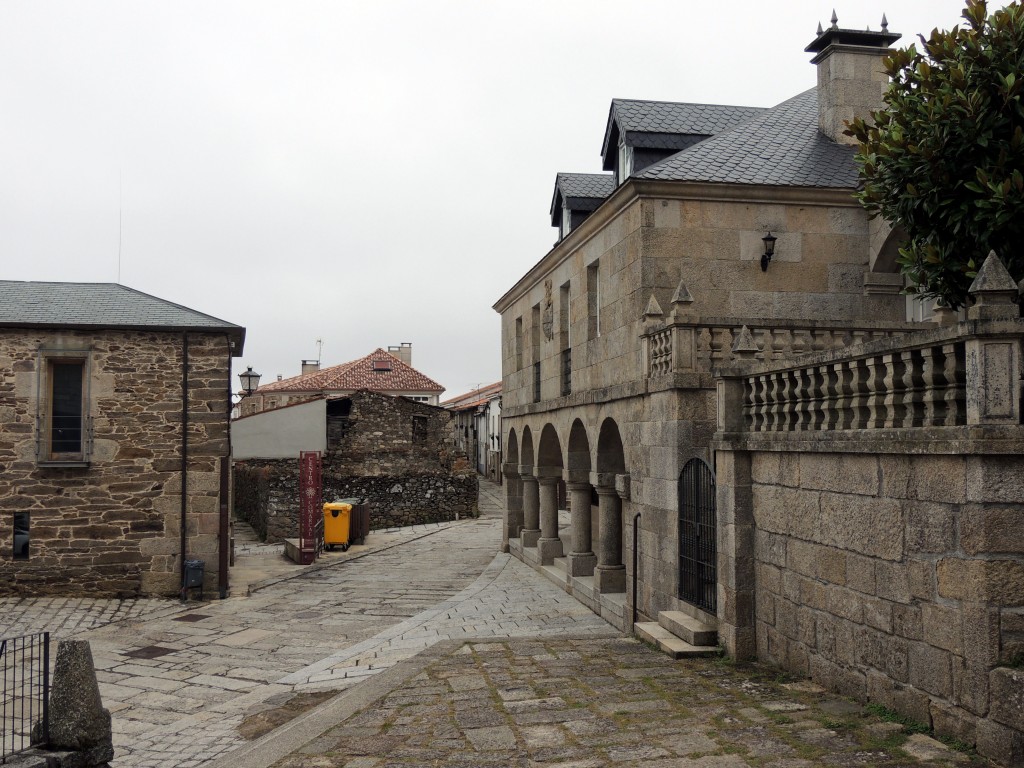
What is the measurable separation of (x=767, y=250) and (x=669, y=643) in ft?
17.1

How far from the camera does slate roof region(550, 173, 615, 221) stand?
17391mm

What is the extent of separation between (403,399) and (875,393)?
77.8 ft

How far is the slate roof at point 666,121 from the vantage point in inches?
557

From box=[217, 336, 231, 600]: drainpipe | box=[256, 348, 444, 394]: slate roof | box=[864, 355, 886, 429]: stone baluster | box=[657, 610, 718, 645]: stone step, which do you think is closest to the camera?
box=[864, 355, 886, 429]: stone baluster

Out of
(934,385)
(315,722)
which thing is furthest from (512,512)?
(934,385)

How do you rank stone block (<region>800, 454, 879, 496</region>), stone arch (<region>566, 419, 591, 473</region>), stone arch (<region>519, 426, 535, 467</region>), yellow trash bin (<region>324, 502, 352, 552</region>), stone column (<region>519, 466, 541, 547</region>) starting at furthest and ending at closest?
1. yellow trash bin (<region>324, 502, 352, 552</region>)
2. stone column (<region>519, 466, 541, 547</region>)
3. stone arch (<region>519, 426, 535, 467</region>)
4. stone arch (<region>566, 419, 591, 473</region>)
5. stone block (<region>800, 454, 879, 496</region>)

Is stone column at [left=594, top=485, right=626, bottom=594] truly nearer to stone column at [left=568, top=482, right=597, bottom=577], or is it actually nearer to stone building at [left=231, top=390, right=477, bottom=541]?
stone column at [left=568, top=482, right=597, bottom=577]

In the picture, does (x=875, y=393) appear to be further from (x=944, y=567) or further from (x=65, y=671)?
(x=65, y=671)

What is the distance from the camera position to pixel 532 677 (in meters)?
7.77

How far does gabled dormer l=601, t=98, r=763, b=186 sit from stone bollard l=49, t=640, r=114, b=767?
412 inches

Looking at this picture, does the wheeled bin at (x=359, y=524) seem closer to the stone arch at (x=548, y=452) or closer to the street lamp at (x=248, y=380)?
the street lamp at (x=248, y=380)

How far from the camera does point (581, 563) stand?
14.6m

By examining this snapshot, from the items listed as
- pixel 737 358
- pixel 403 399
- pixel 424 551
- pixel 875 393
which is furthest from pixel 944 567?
pixel 403 399

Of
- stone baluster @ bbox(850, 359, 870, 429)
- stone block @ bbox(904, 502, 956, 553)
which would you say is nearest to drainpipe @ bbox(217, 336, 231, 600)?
stone baluster @ bbox(850, 359, 870, 429)
